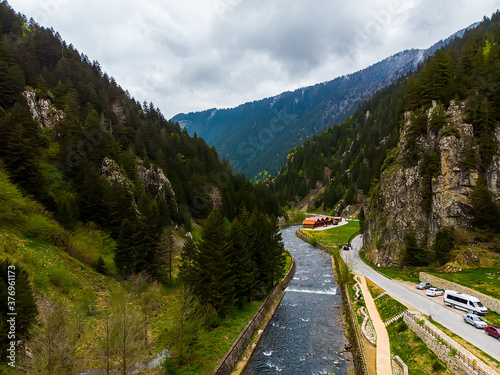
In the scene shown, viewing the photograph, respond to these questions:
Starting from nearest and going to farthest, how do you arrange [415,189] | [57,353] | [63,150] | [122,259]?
[57,353] → [122,259] → [63,150] → [415,189]

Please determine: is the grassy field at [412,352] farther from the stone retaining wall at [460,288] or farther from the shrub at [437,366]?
the stone retaining wall at [460,288]

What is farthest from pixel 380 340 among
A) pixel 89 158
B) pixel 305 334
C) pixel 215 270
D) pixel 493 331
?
pixel 89 158

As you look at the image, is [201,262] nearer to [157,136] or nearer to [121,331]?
[121,331]

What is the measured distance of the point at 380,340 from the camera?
96.4ft

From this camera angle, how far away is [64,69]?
77500 mm

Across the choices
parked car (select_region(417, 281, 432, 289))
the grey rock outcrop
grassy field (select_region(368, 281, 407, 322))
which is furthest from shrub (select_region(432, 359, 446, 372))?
the grey rock outcrop

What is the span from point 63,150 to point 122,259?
2723cm

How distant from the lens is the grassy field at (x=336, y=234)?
92125mm

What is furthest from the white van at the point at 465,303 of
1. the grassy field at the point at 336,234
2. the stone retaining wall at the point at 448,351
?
the grassy field at the point at 336,234

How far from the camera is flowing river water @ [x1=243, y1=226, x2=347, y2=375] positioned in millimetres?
28156

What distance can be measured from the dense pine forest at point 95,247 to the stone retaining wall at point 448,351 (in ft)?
64.7

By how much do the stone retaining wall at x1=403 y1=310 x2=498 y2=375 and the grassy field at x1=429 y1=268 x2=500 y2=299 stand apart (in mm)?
10309

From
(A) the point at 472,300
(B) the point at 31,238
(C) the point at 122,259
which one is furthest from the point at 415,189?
(B) the point at 31,238

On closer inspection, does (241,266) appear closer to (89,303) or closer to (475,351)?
(89,303)
